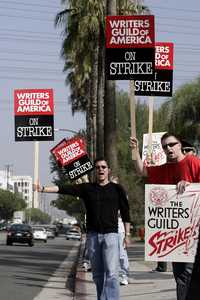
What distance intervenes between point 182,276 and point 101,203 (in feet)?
7.52

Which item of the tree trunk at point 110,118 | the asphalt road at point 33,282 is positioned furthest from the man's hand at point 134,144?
the tree trunk at point 110,118

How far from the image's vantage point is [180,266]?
8.28 meters

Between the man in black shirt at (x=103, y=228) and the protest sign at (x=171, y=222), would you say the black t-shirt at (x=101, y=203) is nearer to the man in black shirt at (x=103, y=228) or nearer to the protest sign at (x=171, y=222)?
the man in black shirt at (x=103, y=228)

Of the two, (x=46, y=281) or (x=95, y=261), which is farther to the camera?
(x=46, y=281)

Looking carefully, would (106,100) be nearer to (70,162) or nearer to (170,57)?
(70,162)

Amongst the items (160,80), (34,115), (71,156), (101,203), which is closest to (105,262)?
(101,203)

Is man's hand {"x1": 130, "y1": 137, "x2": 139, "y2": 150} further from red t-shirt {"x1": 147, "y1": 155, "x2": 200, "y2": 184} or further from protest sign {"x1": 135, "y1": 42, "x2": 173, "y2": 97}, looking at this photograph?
protest sign {"x1": 135, "y1": 42, "x2": 173, "y2": 97}

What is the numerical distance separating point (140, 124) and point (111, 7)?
4688cm

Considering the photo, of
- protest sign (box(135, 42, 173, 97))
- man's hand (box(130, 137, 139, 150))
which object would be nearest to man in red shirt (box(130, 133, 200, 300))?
man's hand (box(130, 137, 139, 150))

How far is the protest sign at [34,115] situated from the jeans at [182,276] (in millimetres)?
8098

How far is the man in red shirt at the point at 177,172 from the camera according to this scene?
8180mm

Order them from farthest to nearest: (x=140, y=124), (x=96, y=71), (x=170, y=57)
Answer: (x=140, y=124), (x=96, y=71), (x=170, y=57)

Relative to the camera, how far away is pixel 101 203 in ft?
33.4

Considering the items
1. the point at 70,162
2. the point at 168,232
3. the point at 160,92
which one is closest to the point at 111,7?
the point at 70,162
